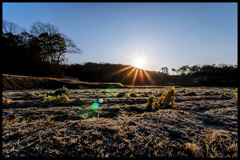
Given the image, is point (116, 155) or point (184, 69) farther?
point (184, 69)

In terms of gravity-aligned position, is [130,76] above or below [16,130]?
above

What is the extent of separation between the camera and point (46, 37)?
54.7 feet

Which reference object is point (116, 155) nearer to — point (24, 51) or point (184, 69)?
point (24, 51)

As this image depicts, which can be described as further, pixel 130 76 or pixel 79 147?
pixel 130 76

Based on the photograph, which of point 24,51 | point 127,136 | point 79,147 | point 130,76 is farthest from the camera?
point 130,76

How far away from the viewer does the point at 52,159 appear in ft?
3.08

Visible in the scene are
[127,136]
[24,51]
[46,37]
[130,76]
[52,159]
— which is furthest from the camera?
[130,76]

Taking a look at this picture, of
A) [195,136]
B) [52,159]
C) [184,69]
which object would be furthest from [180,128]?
[184,69]

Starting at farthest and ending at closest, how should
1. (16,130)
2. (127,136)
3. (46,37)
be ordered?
(46,37) → (16,130) → (127,136)

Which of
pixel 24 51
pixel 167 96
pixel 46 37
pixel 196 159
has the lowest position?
pixel 196 159

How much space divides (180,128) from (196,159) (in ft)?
1.72

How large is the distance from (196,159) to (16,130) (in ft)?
6.72

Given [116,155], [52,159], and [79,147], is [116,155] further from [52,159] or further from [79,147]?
[52,159]

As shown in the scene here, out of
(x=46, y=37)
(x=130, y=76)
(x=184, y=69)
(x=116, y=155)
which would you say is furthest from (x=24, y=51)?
(x=184, y=69)
